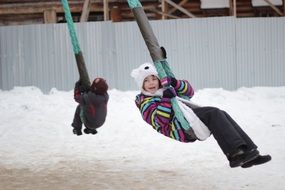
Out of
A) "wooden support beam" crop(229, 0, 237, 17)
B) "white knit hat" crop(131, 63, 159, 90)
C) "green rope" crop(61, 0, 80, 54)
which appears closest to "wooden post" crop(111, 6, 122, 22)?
"wooden support beam" crop(229, 0, 237, 17)

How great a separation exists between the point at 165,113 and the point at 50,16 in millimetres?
13257

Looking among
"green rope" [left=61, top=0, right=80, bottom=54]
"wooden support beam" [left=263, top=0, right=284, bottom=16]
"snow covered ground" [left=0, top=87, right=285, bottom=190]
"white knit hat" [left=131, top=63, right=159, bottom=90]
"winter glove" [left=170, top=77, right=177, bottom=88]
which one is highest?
"wooden support beam" [left=263, top=0, right=284, bottom=16]

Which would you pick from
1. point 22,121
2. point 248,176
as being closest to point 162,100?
point 248,176

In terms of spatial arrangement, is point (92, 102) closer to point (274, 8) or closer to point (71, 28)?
point (71, 28)

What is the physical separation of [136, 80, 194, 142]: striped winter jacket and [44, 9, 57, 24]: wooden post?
12.9 meters

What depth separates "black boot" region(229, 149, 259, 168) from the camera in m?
4.05

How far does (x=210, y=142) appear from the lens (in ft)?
29.1

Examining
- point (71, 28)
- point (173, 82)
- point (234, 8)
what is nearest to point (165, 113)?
point (173, 82)

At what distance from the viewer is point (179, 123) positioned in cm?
445

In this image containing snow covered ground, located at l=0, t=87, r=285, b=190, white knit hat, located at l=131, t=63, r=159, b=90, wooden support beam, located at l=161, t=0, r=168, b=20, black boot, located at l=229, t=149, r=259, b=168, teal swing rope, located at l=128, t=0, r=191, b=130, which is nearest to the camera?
black boot, located at l=229, t=149, r=259, b=168

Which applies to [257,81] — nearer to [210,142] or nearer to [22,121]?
[210,142]

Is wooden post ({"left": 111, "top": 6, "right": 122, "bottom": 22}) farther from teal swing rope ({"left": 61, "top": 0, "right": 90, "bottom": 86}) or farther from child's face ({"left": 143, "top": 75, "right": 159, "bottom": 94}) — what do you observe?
child's face ({"left": 143, "top": 75, "right": 159, "bottom": 94})

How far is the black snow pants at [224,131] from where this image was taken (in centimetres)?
414

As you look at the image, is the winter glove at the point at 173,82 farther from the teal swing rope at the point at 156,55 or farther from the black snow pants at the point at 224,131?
the black snow pants at the point at 224,131
